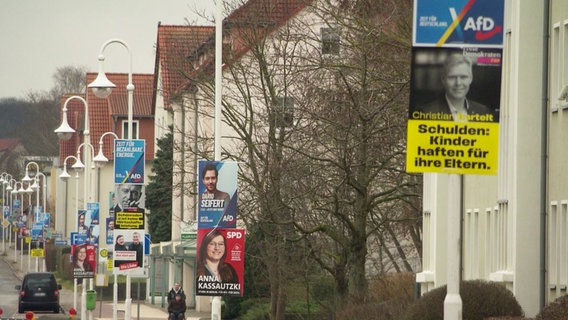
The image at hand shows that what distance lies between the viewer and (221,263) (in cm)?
2320

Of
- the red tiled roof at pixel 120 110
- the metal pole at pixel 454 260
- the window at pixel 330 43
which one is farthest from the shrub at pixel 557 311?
the red tiled roof at pixel 120 110

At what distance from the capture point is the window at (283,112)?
3378 centimetres

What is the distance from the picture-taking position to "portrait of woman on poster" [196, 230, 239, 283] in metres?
23.2

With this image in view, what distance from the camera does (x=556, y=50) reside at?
22.8 metres

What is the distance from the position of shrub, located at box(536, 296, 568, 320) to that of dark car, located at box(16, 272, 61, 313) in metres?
40.7

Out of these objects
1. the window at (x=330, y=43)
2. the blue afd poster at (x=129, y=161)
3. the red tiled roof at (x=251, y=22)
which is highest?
the red tiled roof at (x=251, y=22)

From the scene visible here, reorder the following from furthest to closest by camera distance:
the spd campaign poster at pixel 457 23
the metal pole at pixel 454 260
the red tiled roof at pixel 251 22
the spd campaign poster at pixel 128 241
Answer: the red tiled roof at pixel 251 22
the spd campaign poster at pixel 128 241
the metal pole at pixel 454 260
the spd campaign poster at pixel 457 23

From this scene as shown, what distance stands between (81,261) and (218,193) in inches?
1016

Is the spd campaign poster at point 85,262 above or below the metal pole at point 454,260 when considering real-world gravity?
below

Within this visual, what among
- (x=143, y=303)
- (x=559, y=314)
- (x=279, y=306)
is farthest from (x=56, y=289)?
(x=559, y=314)

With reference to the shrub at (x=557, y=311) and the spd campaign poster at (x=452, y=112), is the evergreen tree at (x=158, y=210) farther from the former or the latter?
the spd campaign poster at (x=452, y=112)

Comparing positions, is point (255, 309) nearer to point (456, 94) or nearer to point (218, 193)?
point (218, 193)

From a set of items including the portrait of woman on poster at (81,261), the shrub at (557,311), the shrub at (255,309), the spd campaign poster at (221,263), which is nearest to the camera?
the shrub at (557,311)

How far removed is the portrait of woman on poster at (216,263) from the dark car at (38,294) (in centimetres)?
3479
